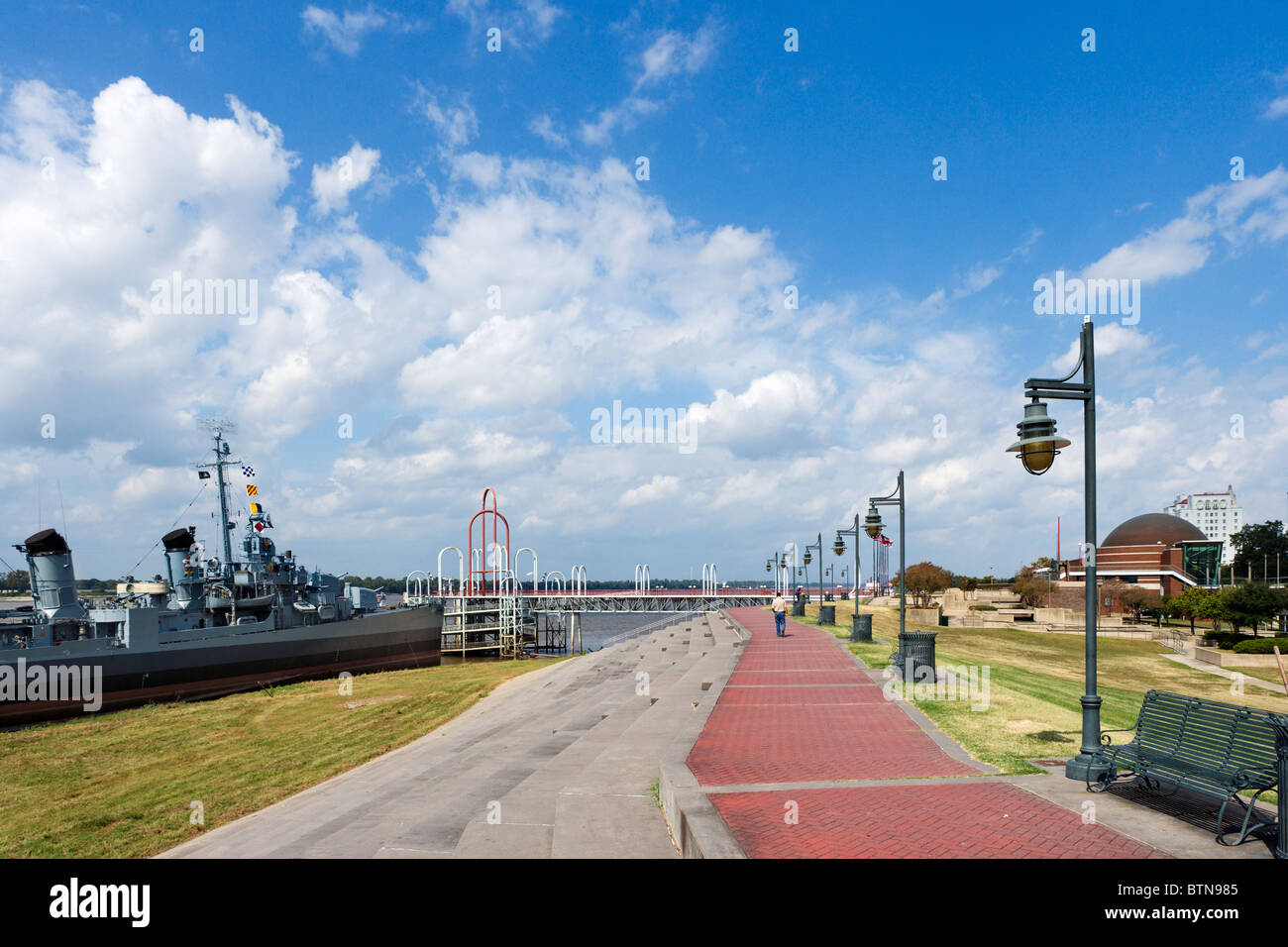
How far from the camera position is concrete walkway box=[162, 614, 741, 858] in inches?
255

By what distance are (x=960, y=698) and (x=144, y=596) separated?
39391 millimetres

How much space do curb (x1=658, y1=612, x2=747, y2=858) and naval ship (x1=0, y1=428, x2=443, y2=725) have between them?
3091 centimetres

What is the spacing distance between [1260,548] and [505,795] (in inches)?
4572

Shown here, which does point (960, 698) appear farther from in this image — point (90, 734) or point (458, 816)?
point (90, 734)

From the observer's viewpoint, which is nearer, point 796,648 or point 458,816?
point 458,816

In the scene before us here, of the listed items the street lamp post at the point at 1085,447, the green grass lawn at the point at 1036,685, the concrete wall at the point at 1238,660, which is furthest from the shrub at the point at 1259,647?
the street lamp post at the point at 1085,447

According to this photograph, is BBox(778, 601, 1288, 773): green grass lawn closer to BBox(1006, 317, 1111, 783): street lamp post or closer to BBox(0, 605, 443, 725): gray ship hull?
BBox(1006, 317, 1111, 783): street lamp post

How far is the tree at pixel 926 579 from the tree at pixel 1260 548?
60.3m

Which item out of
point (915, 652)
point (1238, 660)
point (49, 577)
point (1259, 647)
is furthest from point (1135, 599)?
point (49, 577)

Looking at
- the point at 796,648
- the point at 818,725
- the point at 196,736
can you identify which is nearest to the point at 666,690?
the point at 818,725

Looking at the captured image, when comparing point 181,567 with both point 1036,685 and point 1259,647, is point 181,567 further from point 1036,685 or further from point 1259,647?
point 1259,647

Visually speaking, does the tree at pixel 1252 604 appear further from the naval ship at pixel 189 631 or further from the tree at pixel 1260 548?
the tree at pixel 1260 548

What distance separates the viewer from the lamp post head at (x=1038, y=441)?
25.9 ft
